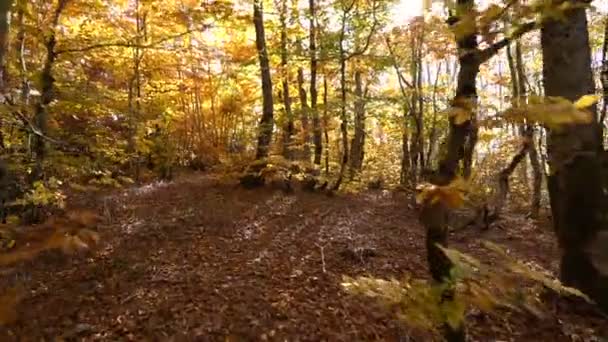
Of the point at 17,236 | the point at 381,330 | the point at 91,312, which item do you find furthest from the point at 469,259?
the point at 91,312

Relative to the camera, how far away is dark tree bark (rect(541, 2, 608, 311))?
4.08 metres

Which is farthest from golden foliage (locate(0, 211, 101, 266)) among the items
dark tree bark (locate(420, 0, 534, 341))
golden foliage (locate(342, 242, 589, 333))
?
dark tree bark (locate(420, 0, 534, 341))

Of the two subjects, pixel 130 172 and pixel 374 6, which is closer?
pixel 374 6

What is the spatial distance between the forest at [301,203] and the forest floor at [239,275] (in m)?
0.03

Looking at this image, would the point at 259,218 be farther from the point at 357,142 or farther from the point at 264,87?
the point at 357,142

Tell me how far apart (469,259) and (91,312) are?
4.43 metres

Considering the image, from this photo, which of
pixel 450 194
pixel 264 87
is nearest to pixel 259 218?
pixel 264 87

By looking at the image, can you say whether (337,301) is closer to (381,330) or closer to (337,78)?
(381,330)

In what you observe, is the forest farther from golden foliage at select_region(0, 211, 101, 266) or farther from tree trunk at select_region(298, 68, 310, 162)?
tree trunk at select_region(298, 68, 310, 162)

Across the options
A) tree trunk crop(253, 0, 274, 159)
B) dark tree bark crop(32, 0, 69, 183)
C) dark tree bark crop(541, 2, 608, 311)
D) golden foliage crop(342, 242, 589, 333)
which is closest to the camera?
golden foliage crop(342, 242, 589, 333)

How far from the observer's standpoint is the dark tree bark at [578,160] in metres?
4.08

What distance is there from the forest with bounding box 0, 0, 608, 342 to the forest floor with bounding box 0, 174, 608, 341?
0.03 meters

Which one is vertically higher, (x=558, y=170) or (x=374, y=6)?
(x=374, y=6)

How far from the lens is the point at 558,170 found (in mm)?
4273
